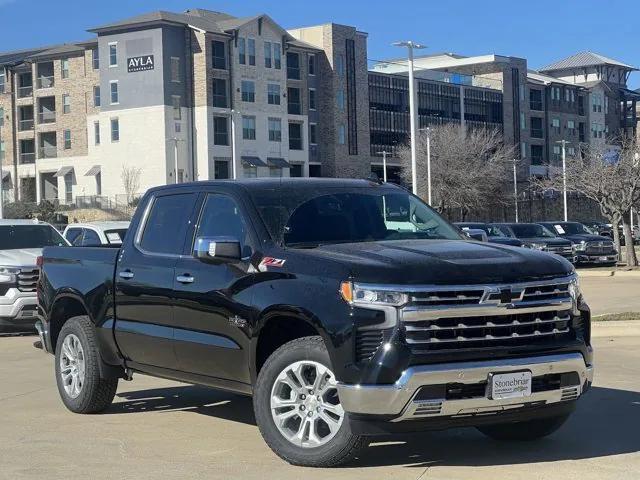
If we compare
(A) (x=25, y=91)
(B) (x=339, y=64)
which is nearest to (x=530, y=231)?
(B) (x=339, y=64)

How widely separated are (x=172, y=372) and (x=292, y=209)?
1694 mm

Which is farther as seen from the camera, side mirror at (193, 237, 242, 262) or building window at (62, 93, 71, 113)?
building window at (62, 93, 71, 113)

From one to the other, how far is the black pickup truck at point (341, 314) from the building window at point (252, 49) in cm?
7769

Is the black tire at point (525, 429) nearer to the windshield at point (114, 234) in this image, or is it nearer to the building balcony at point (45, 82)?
the windshield at point (114, 234)

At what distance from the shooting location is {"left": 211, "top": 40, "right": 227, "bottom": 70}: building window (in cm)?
8250

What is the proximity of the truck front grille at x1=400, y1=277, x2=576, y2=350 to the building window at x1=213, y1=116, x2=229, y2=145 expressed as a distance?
250 ft

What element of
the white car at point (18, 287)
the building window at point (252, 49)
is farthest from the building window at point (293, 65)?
the white car at point (18, 287)

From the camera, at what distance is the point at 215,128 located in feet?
270

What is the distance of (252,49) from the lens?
279 ft

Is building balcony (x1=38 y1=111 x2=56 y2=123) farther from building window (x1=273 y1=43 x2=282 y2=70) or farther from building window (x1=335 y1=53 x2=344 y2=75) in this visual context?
building window (x1=335 y1=53 x2=344 y2=75)

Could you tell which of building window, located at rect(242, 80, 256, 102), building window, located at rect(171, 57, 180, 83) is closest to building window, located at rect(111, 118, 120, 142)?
building window, located at rect(171, 57, 180, 83)

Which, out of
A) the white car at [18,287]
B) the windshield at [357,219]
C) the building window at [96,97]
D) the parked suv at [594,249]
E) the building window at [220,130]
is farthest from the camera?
the building window at [96,97]

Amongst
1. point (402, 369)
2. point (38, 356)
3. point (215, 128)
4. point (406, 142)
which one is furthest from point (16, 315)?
point (406, 142)

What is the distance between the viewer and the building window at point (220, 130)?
82188 millimetres
